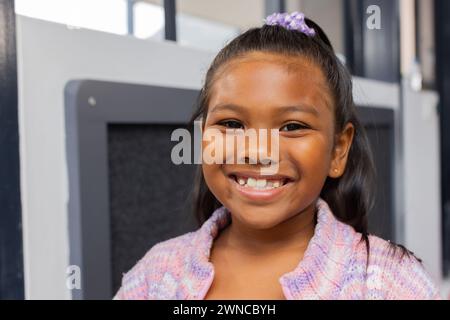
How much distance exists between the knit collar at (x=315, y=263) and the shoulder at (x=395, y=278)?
0.03 metres

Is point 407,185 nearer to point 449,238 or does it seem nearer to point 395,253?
point 449,238

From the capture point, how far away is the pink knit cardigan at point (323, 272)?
1.67 ft

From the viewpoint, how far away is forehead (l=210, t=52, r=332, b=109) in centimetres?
49

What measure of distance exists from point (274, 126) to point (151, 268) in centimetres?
23

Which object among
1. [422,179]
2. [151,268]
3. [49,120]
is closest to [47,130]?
[49,120]

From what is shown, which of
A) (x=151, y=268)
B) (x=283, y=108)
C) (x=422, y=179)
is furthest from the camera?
(x=422, y=179)

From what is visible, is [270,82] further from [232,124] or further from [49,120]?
[49,120]

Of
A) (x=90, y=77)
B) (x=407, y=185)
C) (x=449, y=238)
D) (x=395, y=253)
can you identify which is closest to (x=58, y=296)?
(x=90, y=77)

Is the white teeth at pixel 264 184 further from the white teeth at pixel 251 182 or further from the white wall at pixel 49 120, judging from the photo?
the white wall at pixel 49 120

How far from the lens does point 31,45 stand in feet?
1.94

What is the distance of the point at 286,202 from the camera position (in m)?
0.51

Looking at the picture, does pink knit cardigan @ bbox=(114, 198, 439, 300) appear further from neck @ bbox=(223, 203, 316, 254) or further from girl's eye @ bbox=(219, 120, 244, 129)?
girl's eye @ bbox=(219, 120, 244, 129)

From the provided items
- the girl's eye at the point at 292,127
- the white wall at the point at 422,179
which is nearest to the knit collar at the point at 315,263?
the girl's eye at the point at 292,127

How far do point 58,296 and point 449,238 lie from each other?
1.65 m
